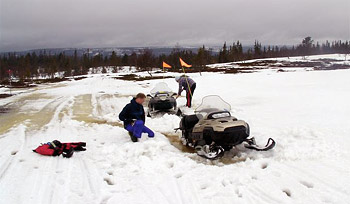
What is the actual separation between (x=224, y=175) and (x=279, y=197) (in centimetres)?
104

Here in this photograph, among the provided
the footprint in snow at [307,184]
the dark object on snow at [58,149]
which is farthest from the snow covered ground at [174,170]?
the dark object on snow at [58,149]

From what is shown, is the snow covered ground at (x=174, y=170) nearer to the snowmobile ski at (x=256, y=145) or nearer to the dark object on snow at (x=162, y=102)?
the snowmobile ski at (x=256, y=145)

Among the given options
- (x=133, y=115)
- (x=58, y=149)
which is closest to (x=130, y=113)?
(x=133, y=115)

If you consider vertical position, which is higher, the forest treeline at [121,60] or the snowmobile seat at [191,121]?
the forest treeline at [121,60]

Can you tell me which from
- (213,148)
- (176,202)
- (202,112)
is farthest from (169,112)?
(176,202)

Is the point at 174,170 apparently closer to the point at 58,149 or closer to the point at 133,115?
the point at 133,115

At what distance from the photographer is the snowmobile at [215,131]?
5.28 m

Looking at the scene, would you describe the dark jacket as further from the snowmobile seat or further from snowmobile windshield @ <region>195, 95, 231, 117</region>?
snowmobile windshield @ <region>195, 95, 231, 117</region>

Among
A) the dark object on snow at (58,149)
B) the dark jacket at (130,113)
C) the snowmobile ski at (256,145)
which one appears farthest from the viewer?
the dark jacket at (130,113)

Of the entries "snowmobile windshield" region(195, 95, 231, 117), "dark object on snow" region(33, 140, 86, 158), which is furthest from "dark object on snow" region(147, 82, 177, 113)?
"dark object on snow" region(33, 140, 86, 158)

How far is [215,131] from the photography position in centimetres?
533

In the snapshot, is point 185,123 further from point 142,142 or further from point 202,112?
point 142,142

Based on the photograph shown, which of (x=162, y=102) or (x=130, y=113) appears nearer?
(x=130, y=113)

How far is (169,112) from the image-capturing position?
10.4 metres
